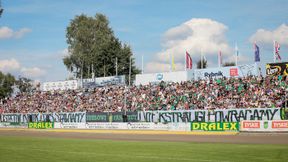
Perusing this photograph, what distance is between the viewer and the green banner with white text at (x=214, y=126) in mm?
44062

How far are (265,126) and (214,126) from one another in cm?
630

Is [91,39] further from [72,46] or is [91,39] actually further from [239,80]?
[239,80]

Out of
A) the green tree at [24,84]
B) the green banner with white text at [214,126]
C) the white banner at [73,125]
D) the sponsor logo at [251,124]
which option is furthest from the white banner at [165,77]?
the green tree at [24,84]

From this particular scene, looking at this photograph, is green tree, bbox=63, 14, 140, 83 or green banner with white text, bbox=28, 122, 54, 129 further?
green tree, bbox=63, 14, 140, 83

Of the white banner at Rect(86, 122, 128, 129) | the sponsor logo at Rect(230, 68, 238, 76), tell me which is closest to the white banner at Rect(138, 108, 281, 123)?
the white banner at Rect(86, 122, 128, 129)

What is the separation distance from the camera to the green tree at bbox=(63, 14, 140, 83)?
304ft

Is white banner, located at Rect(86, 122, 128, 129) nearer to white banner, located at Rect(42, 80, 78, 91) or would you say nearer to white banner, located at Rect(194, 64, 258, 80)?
white banner, located at Rect(194, 64, 258, 80)

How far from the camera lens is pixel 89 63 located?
307 feet

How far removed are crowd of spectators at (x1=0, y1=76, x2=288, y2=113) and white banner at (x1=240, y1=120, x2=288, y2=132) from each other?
4526 millimetres

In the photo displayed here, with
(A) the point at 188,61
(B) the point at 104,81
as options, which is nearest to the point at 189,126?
(A) the point at 188,61

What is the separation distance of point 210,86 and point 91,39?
46.3 meters

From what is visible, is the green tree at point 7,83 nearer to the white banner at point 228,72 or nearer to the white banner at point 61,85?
the white banner at point 61,85

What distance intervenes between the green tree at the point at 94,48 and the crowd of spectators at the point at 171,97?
18059 millimetres

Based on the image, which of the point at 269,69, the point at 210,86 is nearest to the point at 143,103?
the point at 210,86
